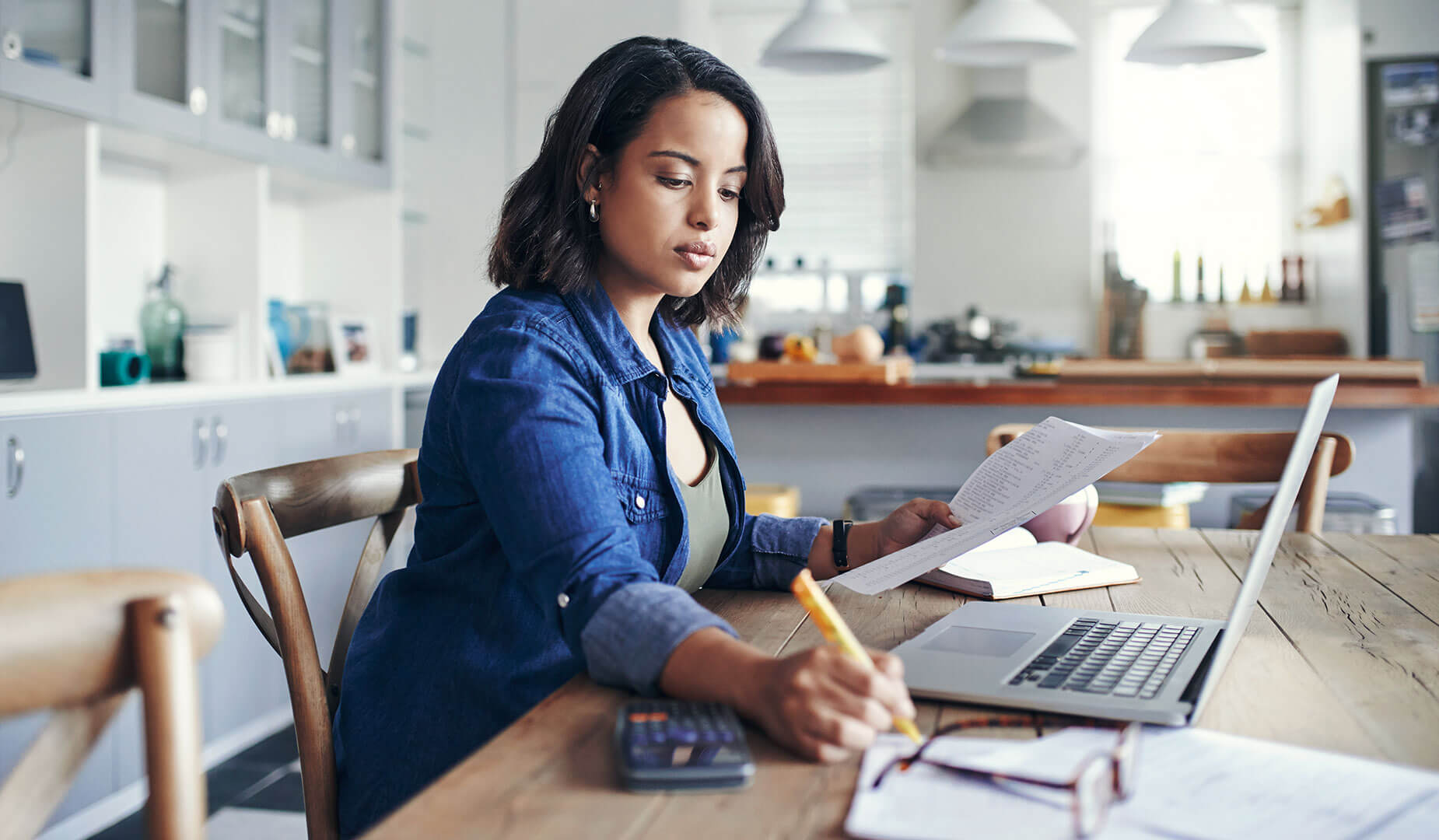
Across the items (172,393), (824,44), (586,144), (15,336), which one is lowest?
(172,393)

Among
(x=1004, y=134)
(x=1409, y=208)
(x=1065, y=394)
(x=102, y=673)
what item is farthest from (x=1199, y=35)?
(x=102, y=673)

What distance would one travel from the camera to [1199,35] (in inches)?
121

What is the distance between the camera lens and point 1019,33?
3.28 m

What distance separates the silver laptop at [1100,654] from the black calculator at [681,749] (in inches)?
7.3

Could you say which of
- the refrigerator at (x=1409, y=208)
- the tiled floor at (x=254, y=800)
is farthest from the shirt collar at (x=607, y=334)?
the refrigerator at (x=1409, y=208)

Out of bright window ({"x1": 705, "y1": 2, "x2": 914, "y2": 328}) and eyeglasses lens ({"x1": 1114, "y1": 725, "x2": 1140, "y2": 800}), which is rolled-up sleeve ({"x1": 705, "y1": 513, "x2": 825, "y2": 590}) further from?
bright window ({"x1": 705, "y1": 2, "x2": 914, "y2": 328})

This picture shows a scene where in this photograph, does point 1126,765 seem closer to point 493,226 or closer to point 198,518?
point 198,518

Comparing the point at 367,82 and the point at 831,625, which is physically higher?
the point at 367,82

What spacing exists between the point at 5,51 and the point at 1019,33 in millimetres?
2530

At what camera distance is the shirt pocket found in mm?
1045

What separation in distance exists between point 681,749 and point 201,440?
7.35 ft

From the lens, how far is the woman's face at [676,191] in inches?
44.3

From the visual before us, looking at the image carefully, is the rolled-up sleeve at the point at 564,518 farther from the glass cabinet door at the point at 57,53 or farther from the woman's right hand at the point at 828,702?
the glass cabinet door at the point at 57,53

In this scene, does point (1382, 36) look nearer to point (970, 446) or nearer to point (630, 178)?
point (970, 446)
